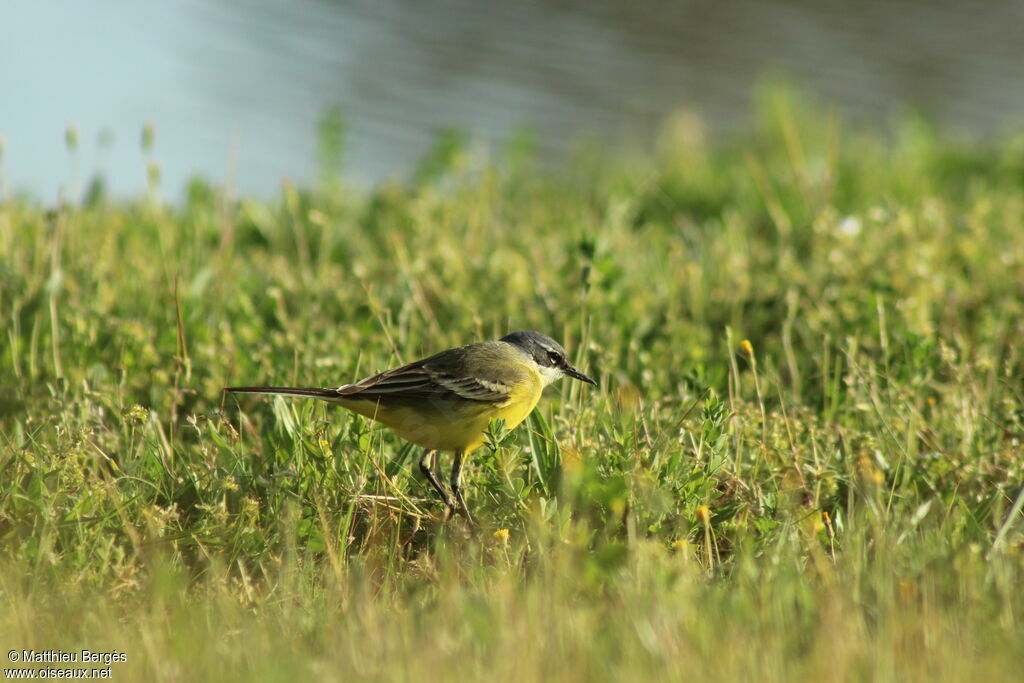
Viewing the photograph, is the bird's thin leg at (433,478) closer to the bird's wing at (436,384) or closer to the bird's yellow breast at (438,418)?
the bird's yellow breast at (438,418)

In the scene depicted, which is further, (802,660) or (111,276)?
(111,276)

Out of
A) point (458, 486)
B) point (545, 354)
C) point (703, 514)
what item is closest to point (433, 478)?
point (458, 486)

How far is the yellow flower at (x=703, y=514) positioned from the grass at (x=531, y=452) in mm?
16

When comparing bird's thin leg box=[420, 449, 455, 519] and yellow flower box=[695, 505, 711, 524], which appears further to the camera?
bird's thin leg box=[420, 449, 455, 519]

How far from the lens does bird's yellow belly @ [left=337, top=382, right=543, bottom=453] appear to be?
14.6 ft

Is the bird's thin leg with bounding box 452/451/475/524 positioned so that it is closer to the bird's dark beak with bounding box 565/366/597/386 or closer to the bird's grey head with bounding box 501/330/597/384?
the bird's grey head with bounding box 501/330/597/384

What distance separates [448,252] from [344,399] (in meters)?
2.19

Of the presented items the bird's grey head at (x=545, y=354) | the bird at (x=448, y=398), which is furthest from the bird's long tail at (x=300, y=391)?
the bird's grey head at (x=545, y=354)

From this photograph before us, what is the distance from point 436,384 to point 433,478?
361 mm

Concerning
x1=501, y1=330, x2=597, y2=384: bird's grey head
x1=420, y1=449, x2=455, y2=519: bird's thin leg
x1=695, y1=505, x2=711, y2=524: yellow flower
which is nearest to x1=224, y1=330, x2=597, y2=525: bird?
x1=420, y1=449, x2=455, y2=519: bird's thin leg

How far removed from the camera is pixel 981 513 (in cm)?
424

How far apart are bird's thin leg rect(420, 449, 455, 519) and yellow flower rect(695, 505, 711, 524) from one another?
0.89 metres

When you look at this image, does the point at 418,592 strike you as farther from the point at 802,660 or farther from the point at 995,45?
the point at 995,45

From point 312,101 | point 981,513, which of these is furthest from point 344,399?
point 312,101
